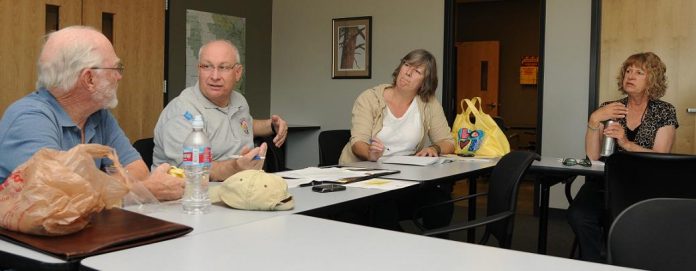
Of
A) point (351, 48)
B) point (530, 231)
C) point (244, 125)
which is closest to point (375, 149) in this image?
point (244, 125)

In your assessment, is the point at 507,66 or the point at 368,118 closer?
the point at 368,118

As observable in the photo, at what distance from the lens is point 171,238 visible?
1435mm

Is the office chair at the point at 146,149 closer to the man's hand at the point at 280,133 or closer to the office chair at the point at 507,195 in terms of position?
the man's hand at the point at 280,133

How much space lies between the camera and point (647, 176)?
105 inches

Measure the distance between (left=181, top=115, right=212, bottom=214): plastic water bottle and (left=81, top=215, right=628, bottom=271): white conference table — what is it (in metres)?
0.28

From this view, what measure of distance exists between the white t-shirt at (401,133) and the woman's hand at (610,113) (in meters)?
1.00

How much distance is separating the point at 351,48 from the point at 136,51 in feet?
6.94

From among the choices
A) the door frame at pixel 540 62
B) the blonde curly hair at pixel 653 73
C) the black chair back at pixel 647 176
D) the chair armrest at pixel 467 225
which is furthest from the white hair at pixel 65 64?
the door frame at pixel 540 62

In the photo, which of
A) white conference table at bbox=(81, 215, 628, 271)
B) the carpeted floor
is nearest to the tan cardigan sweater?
the carpeted floor

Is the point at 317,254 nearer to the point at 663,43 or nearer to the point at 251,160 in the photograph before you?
the point at 251,160

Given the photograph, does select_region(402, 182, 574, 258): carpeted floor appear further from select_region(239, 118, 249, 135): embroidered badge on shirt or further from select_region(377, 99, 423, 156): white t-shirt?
select_region(239, 118, 249, 135): embroidered badge on shirt

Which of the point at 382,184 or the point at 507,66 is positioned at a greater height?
the point at 507,66

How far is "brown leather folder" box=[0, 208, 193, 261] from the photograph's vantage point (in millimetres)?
1274

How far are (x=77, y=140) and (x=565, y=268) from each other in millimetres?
1465
